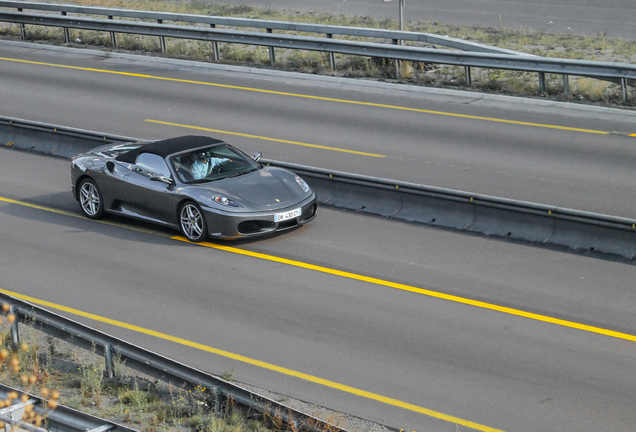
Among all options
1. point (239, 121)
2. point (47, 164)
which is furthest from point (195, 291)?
point (239, 121)

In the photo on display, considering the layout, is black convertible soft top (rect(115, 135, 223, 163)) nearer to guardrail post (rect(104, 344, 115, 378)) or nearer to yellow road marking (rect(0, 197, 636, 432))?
yellow road marking (rect(0, 197, 636, 432))

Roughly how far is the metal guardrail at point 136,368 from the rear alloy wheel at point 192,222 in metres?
3.99

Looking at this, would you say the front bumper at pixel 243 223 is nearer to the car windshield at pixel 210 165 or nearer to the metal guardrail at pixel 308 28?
the car windshield at pixel 210 165

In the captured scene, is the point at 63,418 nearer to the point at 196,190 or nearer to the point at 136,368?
the point at 136,368

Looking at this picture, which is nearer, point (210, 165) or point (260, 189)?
point (260, 189)

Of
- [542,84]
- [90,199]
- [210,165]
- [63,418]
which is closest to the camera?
[63,418]

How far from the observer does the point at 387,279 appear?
11547mm

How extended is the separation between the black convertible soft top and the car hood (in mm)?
849

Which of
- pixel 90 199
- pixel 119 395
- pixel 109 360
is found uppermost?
pixel 90 199

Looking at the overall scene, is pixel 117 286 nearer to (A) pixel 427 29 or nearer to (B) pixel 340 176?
(B) pixel 340 176

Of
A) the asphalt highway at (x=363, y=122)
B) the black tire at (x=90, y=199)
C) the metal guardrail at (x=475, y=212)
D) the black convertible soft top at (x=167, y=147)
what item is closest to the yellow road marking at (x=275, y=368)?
the black tire at (x=90, y=199)

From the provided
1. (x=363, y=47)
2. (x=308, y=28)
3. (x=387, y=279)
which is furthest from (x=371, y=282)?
(x=308, y=28)

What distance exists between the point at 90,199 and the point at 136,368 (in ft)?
21.6

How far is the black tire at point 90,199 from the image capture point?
47.2 ft
